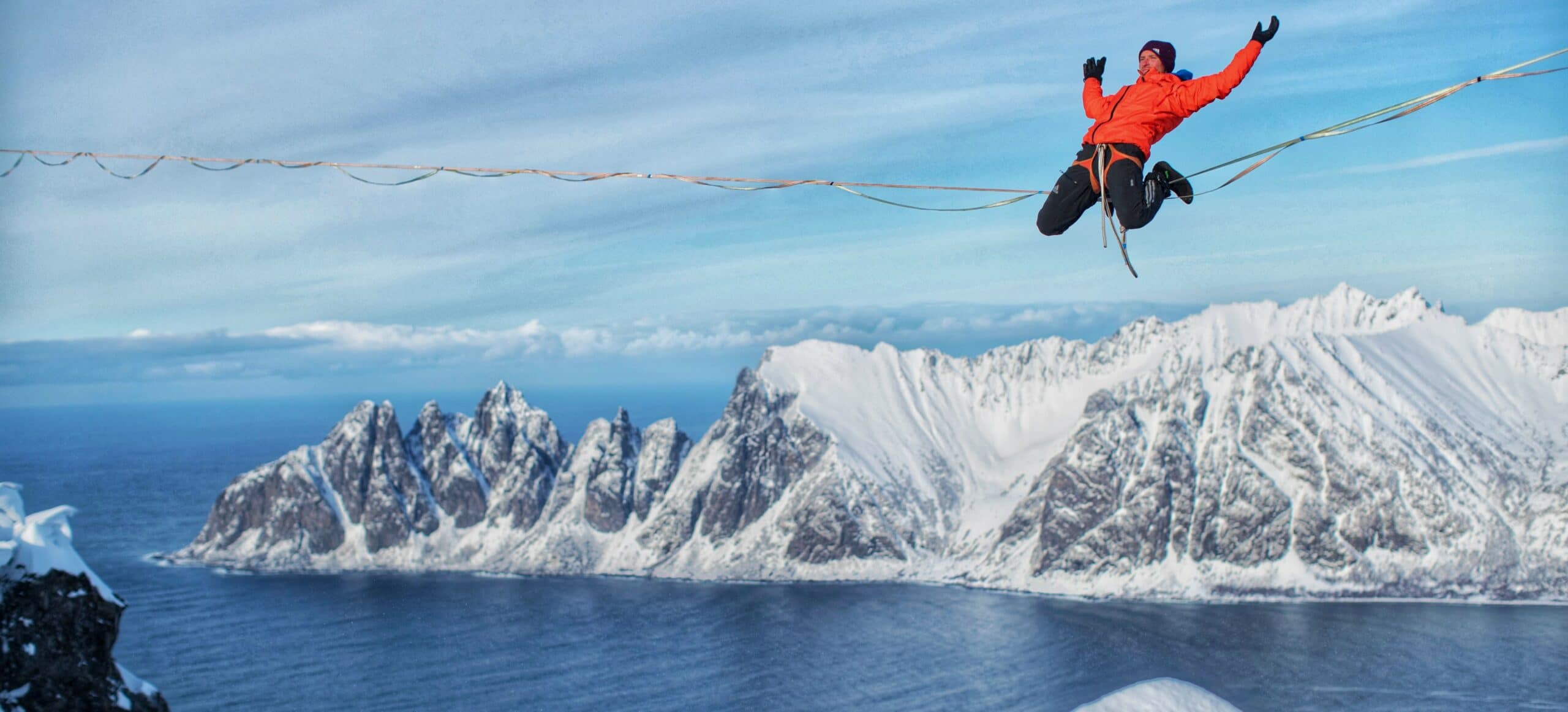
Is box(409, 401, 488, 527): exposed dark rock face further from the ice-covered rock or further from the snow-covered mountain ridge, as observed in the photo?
the ice-covered rock

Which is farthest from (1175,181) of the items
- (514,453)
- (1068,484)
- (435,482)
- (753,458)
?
(435,482)

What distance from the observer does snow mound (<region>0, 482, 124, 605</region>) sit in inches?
896

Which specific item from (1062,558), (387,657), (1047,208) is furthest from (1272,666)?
(1047,208)

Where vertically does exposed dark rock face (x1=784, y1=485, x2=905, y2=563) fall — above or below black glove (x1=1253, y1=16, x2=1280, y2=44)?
below

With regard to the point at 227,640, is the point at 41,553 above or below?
above

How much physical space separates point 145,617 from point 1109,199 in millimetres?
145316

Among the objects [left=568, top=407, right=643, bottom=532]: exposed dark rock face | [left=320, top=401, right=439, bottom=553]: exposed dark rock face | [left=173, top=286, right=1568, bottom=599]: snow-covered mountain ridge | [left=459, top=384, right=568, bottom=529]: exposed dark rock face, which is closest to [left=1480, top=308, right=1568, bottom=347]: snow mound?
[left=173, top=286, right=1568, bottom=599]: snow-covered mountain ridge

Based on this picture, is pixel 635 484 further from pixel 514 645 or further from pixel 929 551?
pixel 514 645

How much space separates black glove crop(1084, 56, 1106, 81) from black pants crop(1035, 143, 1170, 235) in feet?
3.28

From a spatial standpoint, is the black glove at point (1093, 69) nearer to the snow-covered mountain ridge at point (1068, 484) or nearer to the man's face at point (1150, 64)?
the man's face at point (1150, 64)

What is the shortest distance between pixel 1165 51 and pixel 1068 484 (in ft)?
518

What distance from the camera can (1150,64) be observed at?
13.5 m

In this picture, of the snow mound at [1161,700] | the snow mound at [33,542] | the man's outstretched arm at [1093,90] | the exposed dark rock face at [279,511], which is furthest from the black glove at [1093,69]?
the exposed dark rock face at [279,511]

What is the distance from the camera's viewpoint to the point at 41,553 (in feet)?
75.4
